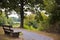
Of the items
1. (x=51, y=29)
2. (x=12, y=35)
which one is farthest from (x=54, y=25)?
(x=12, y=35)

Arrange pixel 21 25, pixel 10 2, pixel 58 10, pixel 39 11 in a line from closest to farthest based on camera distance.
Result: pixel 10 2, pixel 58 10, pixel 39 11, pixel 21 25

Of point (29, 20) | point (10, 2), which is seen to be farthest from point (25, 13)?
point (10, 2)

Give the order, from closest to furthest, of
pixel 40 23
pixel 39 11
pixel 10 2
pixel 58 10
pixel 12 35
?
pixel 10 2, pixel 12 35, pixel 58 10, pixel 40 23, pixel 39 11

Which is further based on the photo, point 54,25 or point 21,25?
point 21,25

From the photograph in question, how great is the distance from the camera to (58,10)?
1645cm

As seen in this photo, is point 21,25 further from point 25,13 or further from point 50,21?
point 50,21

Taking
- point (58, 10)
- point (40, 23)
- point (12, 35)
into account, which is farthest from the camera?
point (40, 23)

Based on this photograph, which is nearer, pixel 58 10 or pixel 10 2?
pixel 10 2

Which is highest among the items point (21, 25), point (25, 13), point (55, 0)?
point (55, 0)

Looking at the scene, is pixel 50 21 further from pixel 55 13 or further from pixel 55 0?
pixel 55 0

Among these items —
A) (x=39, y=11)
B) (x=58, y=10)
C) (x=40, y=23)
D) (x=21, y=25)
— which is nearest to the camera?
(x=58, y=10)

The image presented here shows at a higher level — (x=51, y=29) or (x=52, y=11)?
(x=52, y=11)

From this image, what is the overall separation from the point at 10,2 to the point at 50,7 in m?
7.63

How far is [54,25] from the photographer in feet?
55.4
